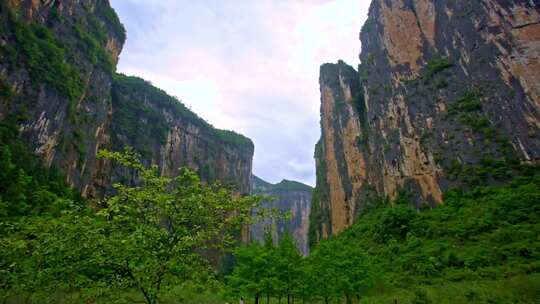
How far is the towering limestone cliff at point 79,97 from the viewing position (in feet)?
102

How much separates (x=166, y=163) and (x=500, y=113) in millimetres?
56746

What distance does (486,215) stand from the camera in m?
25.5

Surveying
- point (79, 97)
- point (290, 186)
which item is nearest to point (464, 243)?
point (79, 97)

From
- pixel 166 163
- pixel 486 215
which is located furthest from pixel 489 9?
pixel 166 163

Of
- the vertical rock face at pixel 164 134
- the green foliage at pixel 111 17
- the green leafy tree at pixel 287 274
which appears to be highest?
the green foliage at pixel 111 17

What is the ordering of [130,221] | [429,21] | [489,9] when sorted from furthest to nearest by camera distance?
[429,21] → [489,9] → [130,221]

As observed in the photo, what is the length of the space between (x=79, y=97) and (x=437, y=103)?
47.4m

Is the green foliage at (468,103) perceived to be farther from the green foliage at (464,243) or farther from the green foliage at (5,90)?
the green foliage at (5,90)

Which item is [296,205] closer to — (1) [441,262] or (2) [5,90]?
(1) [441,262]

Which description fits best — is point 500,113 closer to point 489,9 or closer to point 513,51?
point 513,51

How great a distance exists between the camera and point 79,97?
133 feet

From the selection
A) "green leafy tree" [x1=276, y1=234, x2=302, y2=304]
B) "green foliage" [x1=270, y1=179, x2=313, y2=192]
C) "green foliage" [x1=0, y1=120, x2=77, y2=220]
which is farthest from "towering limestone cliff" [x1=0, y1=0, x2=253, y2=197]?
"green foliage" [x1=270, y1=179, x2=313, y2=192]

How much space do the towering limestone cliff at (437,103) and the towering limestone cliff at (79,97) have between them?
23.9m

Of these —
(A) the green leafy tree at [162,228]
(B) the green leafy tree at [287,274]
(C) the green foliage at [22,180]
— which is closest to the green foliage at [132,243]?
(A) the green leafy tree at [162,228]
